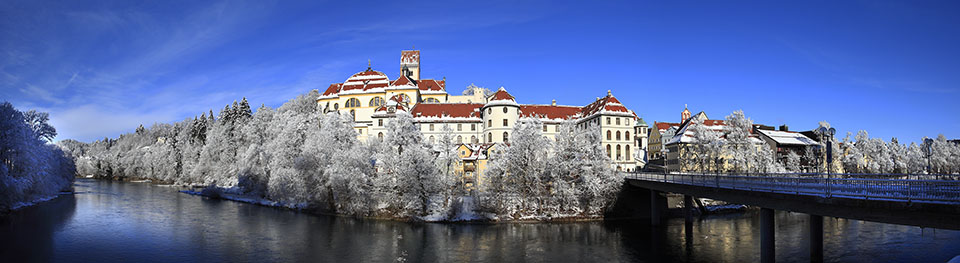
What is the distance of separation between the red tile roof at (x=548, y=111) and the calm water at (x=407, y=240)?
37405 millimetres

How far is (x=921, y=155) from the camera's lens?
329 ft

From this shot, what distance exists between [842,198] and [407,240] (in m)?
26.8

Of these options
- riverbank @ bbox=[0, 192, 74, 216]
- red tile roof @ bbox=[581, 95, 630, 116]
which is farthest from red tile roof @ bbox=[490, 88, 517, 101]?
riverbank @ bbox=[0, 192, 74, 216]

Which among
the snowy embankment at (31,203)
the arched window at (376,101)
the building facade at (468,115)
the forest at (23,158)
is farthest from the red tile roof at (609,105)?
the snowy embankment at (31,203)

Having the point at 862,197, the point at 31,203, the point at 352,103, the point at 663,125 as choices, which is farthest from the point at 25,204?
the point at 663,125

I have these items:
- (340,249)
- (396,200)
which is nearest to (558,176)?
(396,200)

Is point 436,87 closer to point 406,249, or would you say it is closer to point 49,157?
point 49,157

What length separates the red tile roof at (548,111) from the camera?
84819 mm

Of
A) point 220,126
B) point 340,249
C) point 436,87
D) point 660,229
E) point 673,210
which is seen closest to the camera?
point 340,249

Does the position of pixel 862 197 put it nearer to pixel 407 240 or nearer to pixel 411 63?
pixel 407 240

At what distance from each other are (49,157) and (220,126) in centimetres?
2827

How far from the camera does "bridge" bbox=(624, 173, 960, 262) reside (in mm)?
18453

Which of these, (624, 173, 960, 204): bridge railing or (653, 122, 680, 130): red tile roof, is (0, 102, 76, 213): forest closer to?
(624, 173, 960, 204): bridge railing

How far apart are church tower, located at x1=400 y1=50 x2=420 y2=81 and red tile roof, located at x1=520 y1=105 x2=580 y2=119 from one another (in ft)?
127
